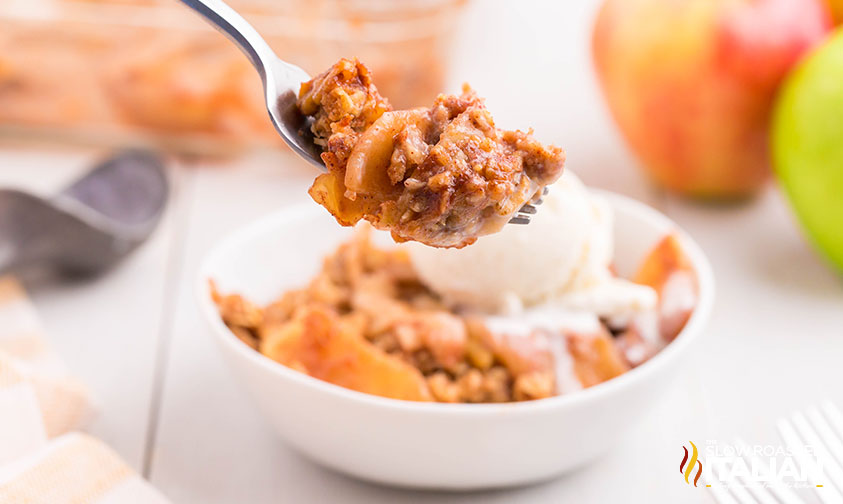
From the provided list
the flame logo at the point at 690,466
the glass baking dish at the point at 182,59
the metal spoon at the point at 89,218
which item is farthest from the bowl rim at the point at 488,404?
the glass baking dish at the point at 182,59

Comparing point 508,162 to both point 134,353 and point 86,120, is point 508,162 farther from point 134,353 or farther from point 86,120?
point 86,120

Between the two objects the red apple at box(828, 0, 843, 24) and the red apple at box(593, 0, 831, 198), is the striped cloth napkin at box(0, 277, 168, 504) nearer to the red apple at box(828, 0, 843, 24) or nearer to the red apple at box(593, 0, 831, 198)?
the red apple at box(593, 0, 831, 198)

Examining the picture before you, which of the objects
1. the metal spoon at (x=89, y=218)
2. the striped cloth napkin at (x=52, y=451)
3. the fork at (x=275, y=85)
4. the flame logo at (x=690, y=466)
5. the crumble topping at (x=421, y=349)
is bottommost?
the metal spoon at (x=89, y=218)

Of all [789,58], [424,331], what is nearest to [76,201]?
[424,331]

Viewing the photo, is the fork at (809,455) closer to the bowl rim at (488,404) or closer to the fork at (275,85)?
the bowl rim at (488,404)

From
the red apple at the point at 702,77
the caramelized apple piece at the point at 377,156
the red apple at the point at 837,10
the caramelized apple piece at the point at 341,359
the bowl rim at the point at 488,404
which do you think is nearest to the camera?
the caramelized apple piece at the point at 377,156

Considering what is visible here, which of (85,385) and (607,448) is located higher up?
(607,448)
